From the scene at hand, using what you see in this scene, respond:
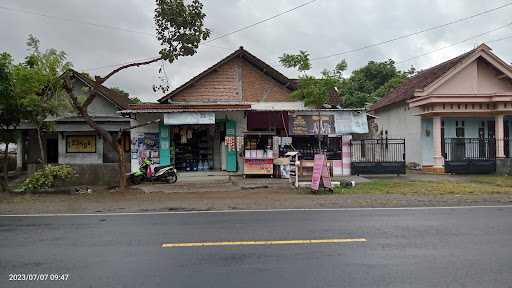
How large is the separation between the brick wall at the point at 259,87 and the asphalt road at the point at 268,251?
43.6ft

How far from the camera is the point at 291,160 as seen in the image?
19.3 meters

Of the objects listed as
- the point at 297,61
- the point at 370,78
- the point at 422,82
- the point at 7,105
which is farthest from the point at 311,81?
the point at 370,78

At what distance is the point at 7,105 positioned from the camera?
15805 mm

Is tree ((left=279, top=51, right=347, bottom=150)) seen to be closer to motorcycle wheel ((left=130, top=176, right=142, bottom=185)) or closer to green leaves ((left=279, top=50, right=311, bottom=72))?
green leaves ((left=279, top=50, right=311, bottom=72))

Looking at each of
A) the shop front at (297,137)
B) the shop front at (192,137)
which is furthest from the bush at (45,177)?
the shop front at (297,137)

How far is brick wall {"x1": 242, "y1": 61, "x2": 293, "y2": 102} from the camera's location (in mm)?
22938

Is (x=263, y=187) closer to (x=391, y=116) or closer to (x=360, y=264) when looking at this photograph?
(x=360, y=264)

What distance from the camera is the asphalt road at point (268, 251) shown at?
539 cm

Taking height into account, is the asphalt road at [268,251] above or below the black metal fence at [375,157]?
below

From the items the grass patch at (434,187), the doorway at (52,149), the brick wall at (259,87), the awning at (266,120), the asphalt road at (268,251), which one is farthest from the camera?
the doorway at (52,149)

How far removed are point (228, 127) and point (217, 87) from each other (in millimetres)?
3208

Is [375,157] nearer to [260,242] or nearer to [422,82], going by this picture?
[422,82]

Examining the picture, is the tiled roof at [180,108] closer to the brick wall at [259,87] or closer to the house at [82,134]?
the brick wall at [259,87]

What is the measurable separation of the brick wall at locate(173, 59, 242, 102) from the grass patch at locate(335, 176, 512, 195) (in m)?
8.76
